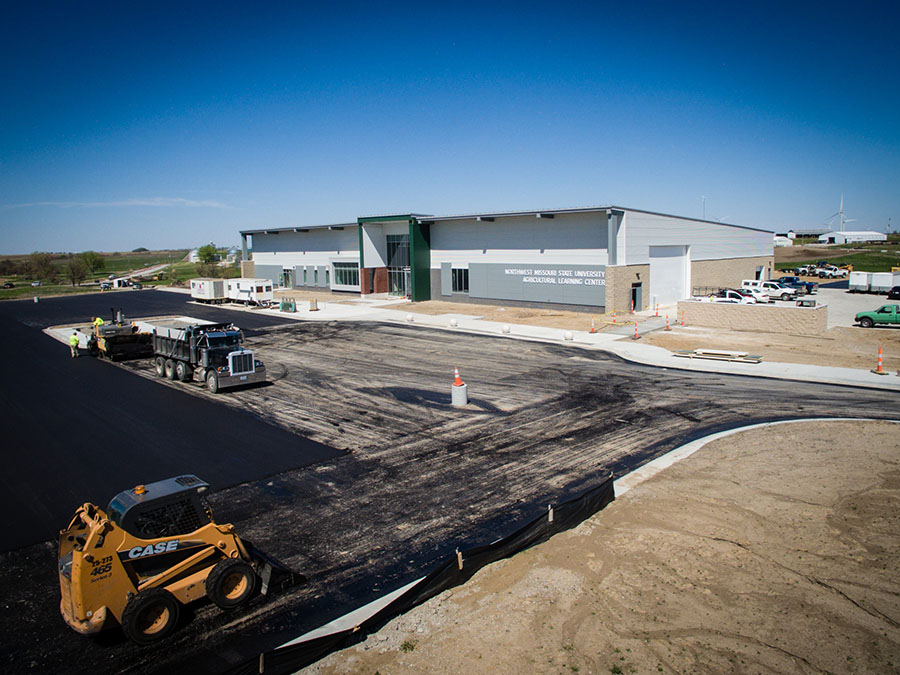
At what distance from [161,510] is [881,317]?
4074 centimetres

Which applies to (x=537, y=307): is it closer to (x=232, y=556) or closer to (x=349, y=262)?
(x=349, y=262)

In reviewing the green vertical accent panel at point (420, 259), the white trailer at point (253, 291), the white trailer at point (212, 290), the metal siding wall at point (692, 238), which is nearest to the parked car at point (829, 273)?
the metal siding wall at point (692, 238)

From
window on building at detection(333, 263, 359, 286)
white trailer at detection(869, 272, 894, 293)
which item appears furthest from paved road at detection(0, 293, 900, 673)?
white trailer at detection(869, 272, 894, 293)

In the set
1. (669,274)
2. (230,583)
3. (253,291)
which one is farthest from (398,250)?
(230,583)

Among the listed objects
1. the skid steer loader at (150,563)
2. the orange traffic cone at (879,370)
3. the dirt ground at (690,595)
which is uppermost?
the skid steer loader at (150,563)

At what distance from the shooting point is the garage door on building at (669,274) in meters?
46.6

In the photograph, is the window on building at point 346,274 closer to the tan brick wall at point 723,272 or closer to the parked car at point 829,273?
the tan brick wall at point 723,272

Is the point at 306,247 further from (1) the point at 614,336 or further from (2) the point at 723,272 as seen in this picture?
(2) the point at 723,272

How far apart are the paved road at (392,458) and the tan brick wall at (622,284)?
13.3 m

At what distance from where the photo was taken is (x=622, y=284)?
138ft

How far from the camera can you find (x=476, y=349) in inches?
1213

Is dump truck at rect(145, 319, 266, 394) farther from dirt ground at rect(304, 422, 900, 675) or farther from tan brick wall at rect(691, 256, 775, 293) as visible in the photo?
tan brick wall at rect(691, 256, 775, 293)

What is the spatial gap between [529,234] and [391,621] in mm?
40318

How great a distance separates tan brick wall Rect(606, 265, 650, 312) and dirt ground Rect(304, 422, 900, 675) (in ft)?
95.0
